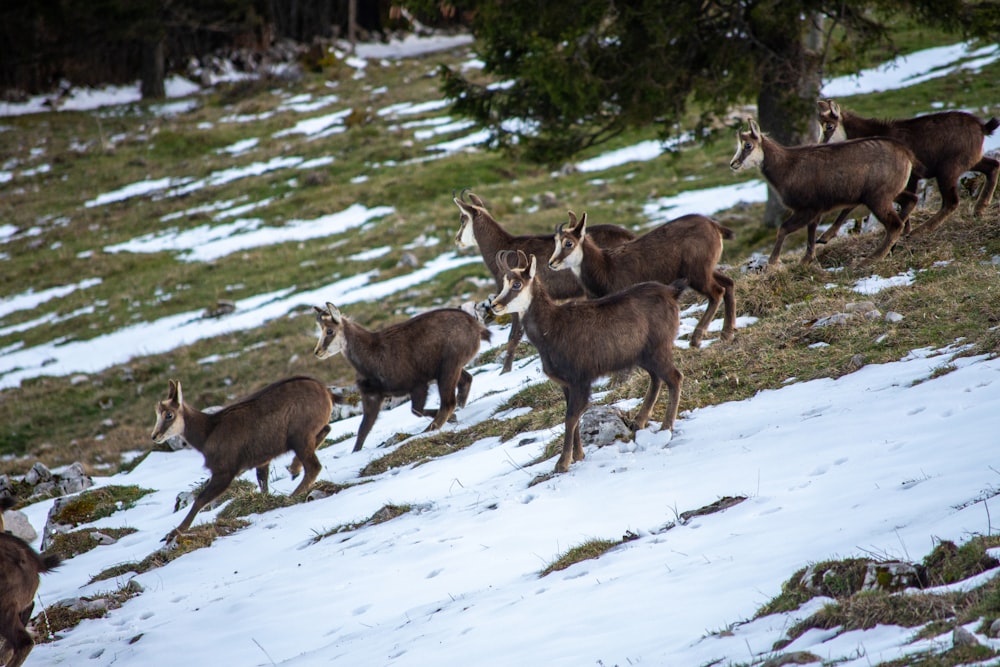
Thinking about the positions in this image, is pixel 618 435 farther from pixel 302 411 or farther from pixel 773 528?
pixel 302 411

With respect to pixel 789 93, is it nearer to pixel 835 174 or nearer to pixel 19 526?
pixel 835 174

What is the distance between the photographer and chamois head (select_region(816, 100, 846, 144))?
12.5 m

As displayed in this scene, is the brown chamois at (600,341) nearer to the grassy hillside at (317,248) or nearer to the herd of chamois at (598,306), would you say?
the herd of chamois at (598,306)

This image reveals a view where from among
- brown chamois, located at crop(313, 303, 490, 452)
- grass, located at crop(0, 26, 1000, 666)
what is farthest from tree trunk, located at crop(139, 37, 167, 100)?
brown chamois, located at crop(313, 303, 490, 452)

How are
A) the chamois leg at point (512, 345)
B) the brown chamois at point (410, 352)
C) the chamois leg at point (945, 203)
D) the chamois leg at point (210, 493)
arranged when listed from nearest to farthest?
the chamois leg at point (210, 493) → the brown chamois at point (410, 352) → the chamois leg at point (945, 203) → the chamois leg at point (512, 345)

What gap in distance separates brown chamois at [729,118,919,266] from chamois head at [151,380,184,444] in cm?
729

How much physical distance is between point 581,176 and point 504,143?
10.3 meters

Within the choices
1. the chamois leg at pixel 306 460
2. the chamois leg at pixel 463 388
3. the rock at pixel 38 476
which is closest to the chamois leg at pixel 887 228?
the chamois leg at pixel 463 388

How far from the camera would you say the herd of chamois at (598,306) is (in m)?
8.53

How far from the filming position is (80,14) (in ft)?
161

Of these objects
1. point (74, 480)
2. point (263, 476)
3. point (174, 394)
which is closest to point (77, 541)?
point (174, 394)

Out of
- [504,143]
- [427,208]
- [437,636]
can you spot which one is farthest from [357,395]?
[427,208]

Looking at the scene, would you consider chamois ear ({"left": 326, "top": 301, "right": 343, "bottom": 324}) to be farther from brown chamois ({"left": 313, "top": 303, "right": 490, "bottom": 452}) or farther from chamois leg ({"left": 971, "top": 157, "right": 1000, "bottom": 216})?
chamois leg ({"left": 971, "top": 157, "right": 1000, "bottom": 216})

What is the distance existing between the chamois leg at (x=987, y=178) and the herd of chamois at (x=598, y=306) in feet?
0.06
